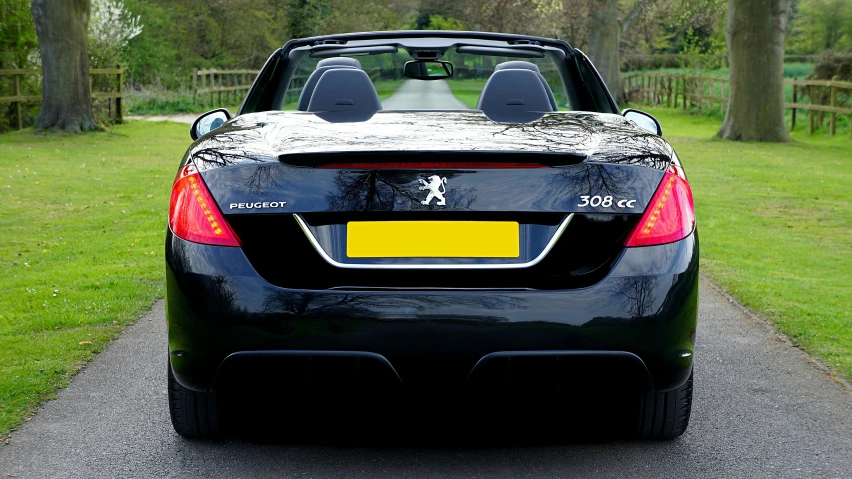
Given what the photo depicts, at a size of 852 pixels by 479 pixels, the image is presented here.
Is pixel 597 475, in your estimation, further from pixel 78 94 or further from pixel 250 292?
pixel 78 94

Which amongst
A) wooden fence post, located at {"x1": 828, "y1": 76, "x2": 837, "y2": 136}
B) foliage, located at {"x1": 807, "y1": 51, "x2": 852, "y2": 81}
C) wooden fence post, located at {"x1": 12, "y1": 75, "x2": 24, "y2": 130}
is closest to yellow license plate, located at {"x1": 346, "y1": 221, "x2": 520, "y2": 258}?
wooden fence post, located at {"x1": 828, "y1": 76, "x2": 837, "y2": 136}

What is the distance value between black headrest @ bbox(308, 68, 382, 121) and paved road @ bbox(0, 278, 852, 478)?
4.04 ft

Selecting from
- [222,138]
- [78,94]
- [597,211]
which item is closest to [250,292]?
[222,138]

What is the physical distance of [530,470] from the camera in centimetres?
357

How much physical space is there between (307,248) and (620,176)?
99cm

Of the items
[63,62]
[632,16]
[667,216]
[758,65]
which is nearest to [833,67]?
[758,65]

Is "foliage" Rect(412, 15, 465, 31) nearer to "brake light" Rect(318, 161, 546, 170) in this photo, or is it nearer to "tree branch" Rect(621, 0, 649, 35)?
"tree branch" Rect(621, 0, 649, 35)

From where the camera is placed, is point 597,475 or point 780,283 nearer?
point 597,475

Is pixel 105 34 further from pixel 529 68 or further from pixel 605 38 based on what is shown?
pixel 529 68

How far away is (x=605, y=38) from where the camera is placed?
39531 millimetres

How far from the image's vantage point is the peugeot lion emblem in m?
3.22

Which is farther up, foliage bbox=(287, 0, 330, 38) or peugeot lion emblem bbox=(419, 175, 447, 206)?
foliage bbox=(287, 0, 330, 38)

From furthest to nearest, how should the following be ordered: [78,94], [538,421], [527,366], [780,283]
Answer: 1. [78,94]
2. [780,283]
3. [538,421]
4. [527,366]

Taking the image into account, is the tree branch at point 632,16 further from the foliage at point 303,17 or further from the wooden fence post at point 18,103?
the wooden fence post at point 18,103
